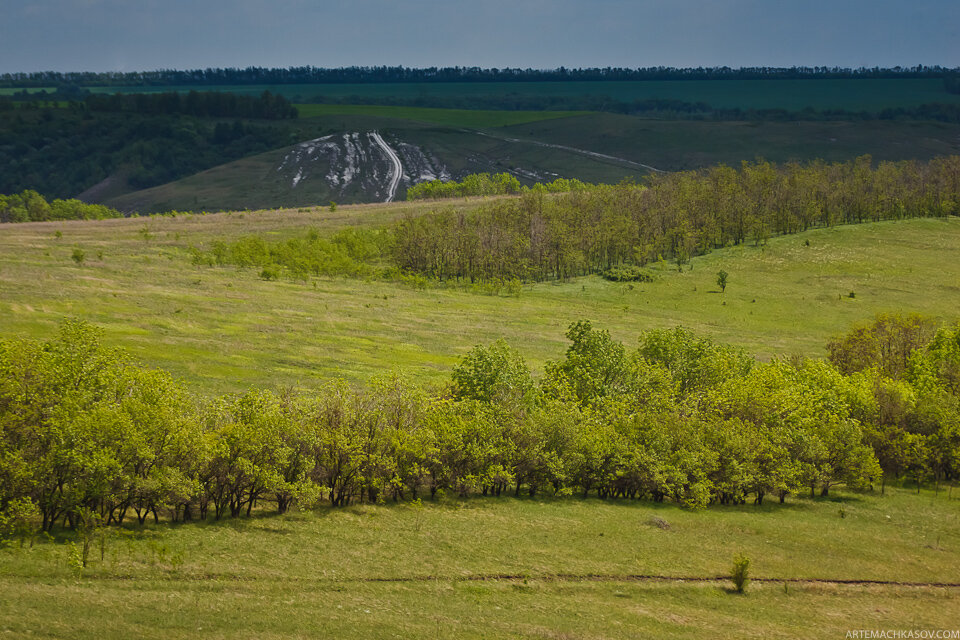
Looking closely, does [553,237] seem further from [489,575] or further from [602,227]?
[489,575]

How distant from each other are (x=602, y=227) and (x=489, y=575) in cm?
13403

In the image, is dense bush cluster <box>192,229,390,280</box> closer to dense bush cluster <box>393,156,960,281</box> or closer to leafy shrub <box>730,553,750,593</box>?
dense bush cluster <box>393,156,960,281</box>

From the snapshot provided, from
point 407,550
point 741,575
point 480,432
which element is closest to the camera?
point 741,575

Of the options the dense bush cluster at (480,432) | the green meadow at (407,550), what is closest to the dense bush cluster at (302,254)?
the green meadow at (407,550)

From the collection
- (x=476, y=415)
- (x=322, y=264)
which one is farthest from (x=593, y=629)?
(x=322, y=264)

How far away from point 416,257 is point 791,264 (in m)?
70.3

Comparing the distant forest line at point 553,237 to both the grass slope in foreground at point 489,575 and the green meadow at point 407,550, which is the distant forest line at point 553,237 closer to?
the green meadow at point 407,550

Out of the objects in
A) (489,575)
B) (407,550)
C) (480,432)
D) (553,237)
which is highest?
(553,237)

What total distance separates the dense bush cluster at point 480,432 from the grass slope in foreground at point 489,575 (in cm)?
248

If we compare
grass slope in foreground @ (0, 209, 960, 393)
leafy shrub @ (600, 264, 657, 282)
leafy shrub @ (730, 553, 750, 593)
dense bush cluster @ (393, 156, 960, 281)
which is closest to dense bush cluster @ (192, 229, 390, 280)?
grass slope in foreground @ (0, 209, 960, 393)

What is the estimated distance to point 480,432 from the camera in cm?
5866

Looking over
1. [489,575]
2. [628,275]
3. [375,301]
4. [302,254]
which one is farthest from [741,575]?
[628,275]

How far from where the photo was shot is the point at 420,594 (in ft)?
139

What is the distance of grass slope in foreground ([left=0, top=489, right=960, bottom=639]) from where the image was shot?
119ft
